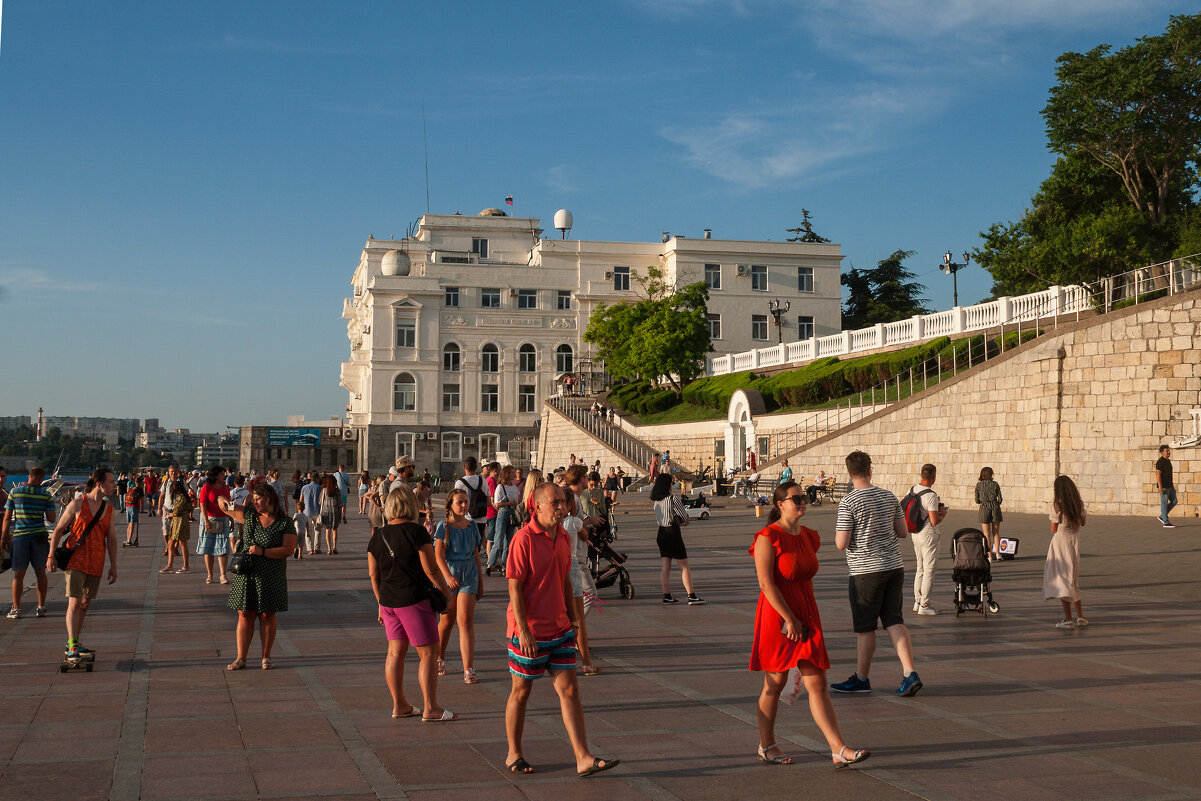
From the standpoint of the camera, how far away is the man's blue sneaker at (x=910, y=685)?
7777 mm

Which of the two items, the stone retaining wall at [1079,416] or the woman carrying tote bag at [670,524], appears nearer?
the woman carrying tote bag at [670,524]

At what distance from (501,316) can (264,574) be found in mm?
62177

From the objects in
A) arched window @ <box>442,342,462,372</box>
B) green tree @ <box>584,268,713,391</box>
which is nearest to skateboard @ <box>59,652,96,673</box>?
green tree @ <box>584,268,713,391</box>

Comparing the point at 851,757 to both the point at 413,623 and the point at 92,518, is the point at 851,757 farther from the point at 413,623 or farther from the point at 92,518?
the point at 92,518

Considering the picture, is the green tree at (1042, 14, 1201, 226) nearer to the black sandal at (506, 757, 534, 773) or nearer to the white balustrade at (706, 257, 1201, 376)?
the white balustrade at (706, 257, 1201, 376)

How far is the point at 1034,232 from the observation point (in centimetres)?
3925

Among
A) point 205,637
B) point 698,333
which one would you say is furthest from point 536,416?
point 205,637

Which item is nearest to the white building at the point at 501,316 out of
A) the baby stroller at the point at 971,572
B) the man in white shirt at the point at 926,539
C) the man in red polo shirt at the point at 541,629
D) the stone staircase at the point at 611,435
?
the stone staircase at the point at 611,435

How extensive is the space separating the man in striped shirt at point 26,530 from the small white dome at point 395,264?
58744 mm

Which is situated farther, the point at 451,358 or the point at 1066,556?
the point at 451,358

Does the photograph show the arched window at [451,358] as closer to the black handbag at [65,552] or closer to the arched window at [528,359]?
the arched window at [528,359]

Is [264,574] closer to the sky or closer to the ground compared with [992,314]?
closer to the ground

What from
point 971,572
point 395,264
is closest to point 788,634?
point 971,572

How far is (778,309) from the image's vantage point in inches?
2729
